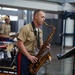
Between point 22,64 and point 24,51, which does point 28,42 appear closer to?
point 24,51

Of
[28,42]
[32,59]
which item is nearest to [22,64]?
[32,59]

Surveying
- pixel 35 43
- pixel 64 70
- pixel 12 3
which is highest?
pixel 12 3

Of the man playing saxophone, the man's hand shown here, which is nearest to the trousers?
the man playing saxophone

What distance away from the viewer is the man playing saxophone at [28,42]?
290 centimetres

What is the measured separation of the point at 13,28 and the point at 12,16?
4.01 ft

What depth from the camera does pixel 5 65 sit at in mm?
4559

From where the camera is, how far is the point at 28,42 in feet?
9.86

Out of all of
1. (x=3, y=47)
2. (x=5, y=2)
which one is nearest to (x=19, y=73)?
(x=3, y=47)

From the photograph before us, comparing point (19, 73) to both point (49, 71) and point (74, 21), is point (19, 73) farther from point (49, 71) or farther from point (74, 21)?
point (74, 21)

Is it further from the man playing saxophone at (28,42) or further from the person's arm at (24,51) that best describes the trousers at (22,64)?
the person's arm at (24,51)

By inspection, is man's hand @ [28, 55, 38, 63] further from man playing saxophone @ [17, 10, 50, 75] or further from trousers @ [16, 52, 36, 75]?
trousers @ [16, 52, 36, 75]

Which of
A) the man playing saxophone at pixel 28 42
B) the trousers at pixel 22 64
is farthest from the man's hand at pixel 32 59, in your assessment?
the trousers at pixel 22 64

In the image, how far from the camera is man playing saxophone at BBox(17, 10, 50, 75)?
290cm

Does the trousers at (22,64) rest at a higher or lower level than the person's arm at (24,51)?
lower
